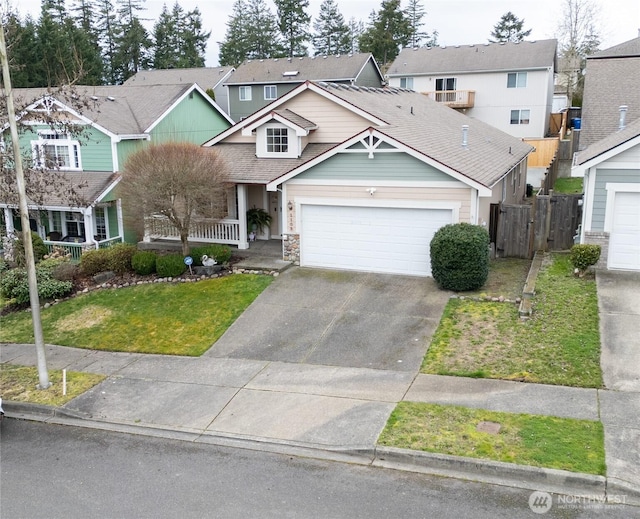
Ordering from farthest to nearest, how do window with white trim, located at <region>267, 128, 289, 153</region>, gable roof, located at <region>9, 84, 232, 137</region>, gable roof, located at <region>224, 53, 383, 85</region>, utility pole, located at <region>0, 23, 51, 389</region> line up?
gable roof, located at <region>224, 53, 383, 85</region>, gable roof, located at <region>9, 84, 232, 137</region>, window with white trim, located at <region>267, 128, 289, 153</region>, utility pole, located at <region>0, 23, 51, 389</region>

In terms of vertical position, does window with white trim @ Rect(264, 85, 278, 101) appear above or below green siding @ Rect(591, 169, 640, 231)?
above

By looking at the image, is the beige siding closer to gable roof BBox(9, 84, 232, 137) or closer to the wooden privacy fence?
the wooden privacy fence

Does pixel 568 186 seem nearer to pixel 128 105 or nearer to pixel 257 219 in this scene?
pixel 257 219

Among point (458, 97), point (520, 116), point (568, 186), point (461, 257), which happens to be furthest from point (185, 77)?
point (461, 257)

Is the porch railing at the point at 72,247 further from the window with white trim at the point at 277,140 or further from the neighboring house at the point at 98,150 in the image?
the window with white trim at the point at 277,140

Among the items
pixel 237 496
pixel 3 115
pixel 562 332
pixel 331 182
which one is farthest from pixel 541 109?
pixel 237 496

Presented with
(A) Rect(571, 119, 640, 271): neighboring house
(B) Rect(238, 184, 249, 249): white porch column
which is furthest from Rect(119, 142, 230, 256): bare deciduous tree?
(A) Rect(571, 119, 640, 271): neighboring house

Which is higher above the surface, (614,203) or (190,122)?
(190,122)
